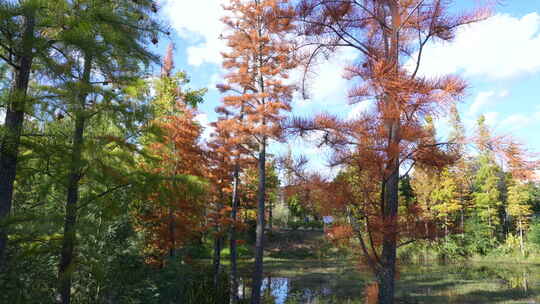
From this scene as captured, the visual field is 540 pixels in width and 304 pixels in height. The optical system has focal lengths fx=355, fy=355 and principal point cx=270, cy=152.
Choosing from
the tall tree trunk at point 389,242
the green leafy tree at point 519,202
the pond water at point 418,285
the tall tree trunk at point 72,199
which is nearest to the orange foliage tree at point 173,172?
the pond water at point 418,285

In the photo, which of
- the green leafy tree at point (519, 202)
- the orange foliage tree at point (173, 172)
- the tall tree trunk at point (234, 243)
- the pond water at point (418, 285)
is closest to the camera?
the orange foliage tree at point (173, 172)

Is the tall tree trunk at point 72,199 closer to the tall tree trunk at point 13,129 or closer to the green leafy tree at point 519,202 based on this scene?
the tall tree trunk at point 13,129

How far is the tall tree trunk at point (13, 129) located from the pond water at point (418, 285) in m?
9.97

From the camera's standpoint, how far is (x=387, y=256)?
211 inches

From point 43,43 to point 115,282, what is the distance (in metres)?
5.03

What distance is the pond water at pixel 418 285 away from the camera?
14232 millimetres

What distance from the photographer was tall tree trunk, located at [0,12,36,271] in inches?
174

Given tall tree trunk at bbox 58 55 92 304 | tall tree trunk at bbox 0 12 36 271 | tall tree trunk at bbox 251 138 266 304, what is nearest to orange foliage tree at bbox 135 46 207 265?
tall tree trunk at bbox 251 138 266 304

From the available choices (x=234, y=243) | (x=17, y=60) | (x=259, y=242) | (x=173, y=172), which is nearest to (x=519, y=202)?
(x=234, y=243)

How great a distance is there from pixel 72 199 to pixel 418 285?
54.4 feet

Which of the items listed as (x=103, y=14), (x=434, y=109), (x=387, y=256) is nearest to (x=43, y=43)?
(x=103, y=14)

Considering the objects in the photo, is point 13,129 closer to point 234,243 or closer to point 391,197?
point 391,197

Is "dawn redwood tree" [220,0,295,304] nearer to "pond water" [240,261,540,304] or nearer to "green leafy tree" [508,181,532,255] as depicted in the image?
"pond water" [240,261,540,304]

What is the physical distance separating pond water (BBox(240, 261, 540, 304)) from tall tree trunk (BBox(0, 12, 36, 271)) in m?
9.97
